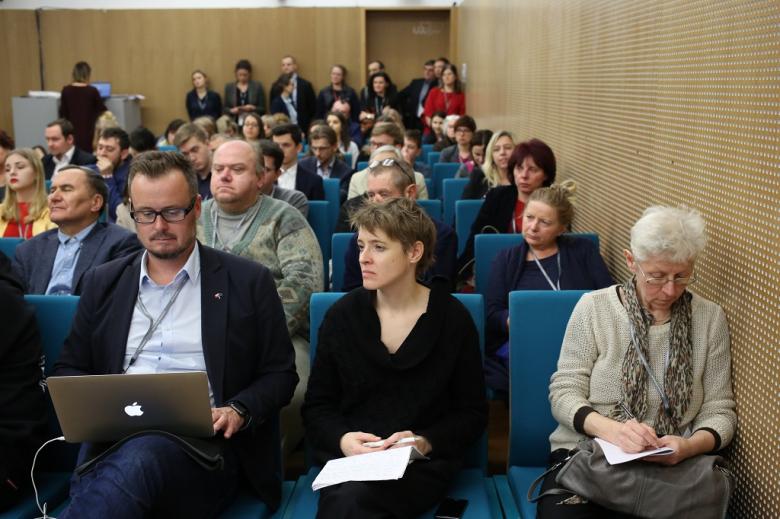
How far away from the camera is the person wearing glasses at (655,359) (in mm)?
2412

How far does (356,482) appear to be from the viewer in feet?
7.53

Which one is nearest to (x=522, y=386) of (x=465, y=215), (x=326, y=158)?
(x=465, y=215)

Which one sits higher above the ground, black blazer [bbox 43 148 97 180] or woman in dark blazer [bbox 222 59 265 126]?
woman in dark blazer [bbox 222 59 265 126]

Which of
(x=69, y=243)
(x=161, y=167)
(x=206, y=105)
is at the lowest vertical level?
(x=69, y=243)

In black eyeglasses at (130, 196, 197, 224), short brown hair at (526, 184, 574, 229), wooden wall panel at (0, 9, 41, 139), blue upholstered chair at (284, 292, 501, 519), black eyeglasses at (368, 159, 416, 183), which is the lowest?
blue upholstered chair at (284, 292, 501, 519)

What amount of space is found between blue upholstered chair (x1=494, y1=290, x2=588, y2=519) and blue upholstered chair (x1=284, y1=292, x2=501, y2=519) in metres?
0.09

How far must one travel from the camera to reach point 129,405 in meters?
2.28

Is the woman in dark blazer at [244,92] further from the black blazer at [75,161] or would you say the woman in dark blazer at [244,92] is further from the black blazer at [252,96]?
the black blazer at [75,161]

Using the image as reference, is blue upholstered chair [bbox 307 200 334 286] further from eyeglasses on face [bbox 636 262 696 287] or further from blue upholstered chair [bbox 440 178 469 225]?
eyeglasses on face [bbox 636 262 696 287]

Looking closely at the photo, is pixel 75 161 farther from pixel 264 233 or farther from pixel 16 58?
pixel 16 58

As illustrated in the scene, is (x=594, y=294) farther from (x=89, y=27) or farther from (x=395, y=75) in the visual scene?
(x=89, y=27)

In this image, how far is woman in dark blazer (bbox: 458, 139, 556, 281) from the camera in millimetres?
4543

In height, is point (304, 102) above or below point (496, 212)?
above

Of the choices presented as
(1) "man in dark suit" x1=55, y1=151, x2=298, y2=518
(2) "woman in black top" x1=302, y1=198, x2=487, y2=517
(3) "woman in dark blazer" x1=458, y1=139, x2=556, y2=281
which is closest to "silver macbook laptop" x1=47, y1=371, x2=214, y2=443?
(1) "man in dark suit" x1=55, y1=151, x2=298, y2=518
